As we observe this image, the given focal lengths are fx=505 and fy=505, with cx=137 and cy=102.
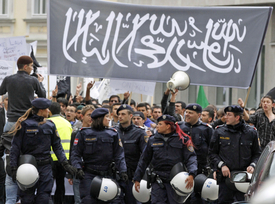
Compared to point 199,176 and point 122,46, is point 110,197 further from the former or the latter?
point 122,46

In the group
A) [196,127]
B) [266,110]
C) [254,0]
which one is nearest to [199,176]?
[196,127]

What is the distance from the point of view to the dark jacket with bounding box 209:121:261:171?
7.77m

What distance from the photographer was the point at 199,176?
814 centimetres

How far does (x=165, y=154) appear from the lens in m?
7.29

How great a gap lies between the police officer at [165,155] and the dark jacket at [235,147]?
2.25ft

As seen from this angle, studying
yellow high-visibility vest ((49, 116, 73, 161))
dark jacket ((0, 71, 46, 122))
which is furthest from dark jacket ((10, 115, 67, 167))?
yellow high-visibility vest ((49, 116, 73, 161))

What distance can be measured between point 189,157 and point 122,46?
378 centimetres

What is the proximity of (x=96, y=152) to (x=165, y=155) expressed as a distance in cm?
100

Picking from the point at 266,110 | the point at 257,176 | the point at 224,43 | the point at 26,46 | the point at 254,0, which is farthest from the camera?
the point at 254,0

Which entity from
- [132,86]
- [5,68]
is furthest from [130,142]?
[5,68]

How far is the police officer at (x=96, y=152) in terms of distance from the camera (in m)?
7.31

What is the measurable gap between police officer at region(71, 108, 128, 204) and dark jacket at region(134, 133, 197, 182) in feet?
1.30

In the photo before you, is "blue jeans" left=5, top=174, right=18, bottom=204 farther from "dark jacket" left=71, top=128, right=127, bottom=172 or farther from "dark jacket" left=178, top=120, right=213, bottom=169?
"dark jacket" left=178, top=120, right=213, bottom=169

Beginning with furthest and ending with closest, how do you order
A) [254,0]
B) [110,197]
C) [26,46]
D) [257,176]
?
[254,0] → [26,46] → [110,197] → [257,176]
